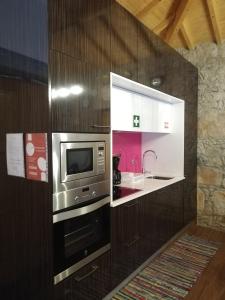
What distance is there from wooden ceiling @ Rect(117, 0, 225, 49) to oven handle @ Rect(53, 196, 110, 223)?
8.39 ft

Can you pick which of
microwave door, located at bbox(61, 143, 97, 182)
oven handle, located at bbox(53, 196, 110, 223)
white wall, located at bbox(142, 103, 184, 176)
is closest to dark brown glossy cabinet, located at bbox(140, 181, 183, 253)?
white wall, located at bbox(142, 103, 184, 176)

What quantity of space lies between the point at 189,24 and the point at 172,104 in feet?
4.16

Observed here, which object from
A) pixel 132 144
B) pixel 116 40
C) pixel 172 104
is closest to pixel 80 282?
pixel 116 40

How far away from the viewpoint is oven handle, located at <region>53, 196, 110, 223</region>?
1637 millimetres

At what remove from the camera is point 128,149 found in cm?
366

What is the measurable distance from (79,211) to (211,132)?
297cm

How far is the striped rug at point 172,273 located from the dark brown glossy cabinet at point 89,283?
330mm

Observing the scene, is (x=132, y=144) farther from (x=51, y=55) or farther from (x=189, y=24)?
(x=51, y=55)

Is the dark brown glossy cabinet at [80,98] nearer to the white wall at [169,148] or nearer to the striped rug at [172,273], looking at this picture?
the striped rug at [172,273]

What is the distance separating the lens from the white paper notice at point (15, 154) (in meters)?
1.77

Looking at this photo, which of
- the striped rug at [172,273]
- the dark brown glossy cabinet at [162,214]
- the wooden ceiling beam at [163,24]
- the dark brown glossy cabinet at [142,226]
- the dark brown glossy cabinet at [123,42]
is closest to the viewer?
the dark brown glossy cabinet at [123,42]

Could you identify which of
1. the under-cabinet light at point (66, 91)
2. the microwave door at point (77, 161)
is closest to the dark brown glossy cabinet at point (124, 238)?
the microwave door at point (77, 161)

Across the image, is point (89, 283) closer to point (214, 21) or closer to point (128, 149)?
point (128, 149)

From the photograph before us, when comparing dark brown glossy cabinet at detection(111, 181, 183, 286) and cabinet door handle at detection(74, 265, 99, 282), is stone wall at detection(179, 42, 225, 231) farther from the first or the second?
cabinet door handle at detection(74, 265, 99, 282)
